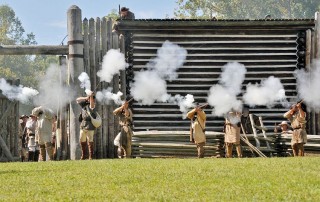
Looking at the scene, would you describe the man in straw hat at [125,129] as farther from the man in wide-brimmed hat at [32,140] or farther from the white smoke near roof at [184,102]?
the man in wide-brimmed hat at [32,140]

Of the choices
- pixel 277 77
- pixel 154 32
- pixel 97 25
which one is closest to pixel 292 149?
pixel 277 77

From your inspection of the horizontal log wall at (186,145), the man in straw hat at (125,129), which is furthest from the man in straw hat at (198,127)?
the man in straw hat at (125,129)

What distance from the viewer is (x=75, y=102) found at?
805 inches

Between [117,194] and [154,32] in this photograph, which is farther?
[154,32]

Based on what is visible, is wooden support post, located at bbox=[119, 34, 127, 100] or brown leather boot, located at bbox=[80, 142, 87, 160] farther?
wooden support post, located at bbox=[119, 34, 127, 100]

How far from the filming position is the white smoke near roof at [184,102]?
2080cm

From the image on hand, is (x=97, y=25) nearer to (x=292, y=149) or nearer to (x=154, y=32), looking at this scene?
(x=154, y=32)

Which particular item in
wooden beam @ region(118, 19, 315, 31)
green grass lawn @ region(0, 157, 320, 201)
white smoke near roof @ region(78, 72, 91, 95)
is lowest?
green grass lawn @ region(0, 157, 320, 201)

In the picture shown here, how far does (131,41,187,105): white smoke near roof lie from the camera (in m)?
21.0

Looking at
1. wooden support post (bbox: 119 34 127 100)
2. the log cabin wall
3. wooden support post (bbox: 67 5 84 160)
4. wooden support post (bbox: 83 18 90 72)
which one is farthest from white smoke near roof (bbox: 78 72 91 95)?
the log cabin wall

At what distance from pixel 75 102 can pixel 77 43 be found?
66.5 inches

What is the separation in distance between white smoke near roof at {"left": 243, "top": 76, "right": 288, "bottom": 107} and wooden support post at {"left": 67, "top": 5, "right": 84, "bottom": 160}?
500 centimetres

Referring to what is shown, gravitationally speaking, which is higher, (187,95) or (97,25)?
(97,25)

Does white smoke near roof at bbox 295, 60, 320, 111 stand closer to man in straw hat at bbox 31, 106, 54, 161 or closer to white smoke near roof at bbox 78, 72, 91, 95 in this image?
white smoke near roof at bbox 78, 72, 91, 95
